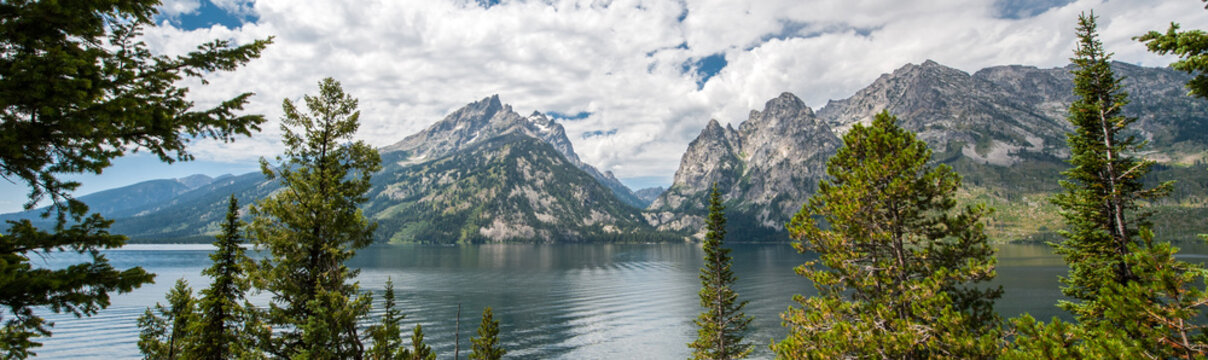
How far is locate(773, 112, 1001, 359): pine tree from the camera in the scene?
16.2 m

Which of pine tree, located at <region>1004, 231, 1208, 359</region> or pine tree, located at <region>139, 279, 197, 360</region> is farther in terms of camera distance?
pine tree, located at <region>139, 279, 197, 360</region>

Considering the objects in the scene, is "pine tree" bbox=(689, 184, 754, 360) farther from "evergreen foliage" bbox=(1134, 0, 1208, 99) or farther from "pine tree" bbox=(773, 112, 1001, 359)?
"evergreen foliage" bbox=(1134, 0, 1208, 99)

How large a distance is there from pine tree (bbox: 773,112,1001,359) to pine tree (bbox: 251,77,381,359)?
A: 57.1ft

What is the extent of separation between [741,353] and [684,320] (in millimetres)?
58142

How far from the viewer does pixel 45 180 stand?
870 cm

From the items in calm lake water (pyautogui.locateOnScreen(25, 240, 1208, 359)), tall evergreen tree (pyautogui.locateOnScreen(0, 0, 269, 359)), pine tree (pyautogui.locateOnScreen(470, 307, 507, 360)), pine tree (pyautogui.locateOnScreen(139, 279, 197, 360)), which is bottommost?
calm lake water (pyautogui.locateOnScreen(25, 240, 1208, 359))

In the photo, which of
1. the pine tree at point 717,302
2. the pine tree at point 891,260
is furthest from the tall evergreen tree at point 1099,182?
the pine tree at point 717,302

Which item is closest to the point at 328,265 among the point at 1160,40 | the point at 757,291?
the point at 1160,40

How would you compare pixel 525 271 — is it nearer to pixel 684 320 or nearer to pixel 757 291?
pixel 757 291

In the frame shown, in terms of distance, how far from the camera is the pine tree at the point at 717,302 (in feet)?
133

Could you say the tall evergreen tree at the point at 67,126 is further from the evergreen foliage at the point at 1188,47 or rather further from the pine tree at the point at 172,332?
the pine tree at the point at 172,332

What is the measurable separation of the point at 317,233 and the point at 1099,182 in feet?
107

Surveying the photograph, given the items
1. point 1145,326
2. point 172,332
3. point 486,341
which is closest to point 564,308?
point 486,341

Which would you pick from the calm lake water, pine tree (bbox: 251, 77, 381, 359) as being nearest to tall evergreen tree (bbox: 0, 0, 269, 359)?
pine tree (bbox: 251, 77, 381, 359)
